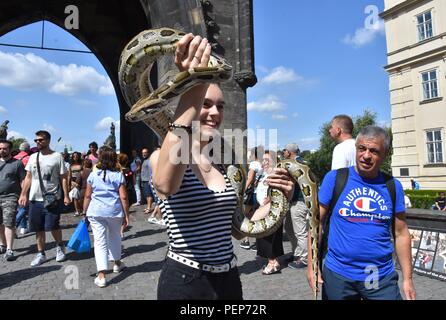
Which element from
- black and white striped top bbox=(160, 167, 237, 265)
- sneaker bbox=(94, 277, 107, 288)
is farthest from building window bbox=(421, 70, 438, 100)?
black and white striped top bbox=(160, 167, 237, 265)

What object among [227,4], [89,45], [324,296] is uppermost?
[89,45]

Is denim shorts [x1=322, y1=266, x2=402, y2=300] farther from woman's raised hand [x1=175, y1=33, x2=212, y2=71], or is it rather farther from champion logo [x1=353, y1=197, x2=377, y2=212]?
woman's raised hand [x1=175, y1=33, x2=212, y2=71]

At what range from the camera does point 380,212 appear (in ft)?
10.4

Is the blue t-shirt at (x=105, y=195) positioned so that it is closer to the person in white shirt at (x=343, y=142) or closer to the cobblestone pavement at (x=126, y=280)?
the cobblestone pavement at (x=126, y=280)

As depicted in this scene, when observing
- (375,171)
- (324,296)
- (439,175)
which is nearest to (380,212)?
(375,171)

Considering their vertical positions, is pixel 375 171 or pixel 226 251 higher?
pixel 375 171

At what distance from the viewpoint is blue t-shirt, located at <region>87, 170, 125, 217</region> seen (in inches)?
249

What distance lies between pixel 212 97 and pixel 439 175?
2855 centimetres

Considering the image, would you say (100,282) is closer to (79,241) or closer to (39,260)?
(79,241)

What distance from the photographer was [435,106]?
87.6 ft

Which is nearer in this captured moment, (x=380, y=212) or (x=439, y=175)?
(x=380, y=212)
